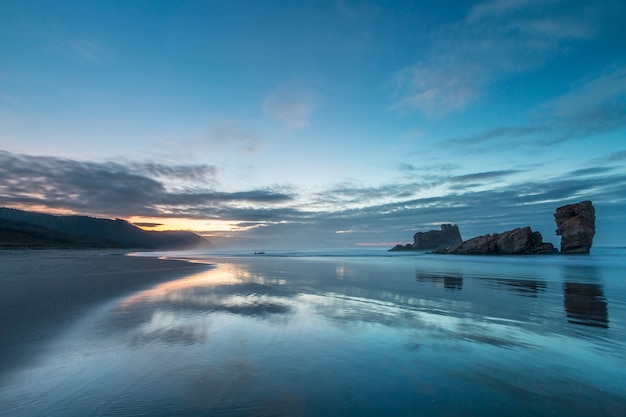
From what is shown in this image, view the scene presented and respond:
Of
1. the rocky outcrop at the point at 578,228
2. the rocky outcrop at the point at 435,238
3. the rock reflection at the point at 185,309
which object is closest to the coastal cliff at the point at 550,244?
the rocky outcrop at the point at 578,228

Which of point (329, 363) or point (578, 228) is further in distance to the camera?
point (578, 228)

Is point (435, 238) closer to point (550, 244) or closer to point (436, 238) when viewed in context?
point (436, 238)

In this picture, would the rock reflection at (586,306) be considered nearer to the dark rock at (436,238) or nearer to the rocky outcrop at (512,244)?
the rocky outcrop at (512,244)

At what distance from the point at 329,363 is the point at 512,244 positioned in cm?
6503

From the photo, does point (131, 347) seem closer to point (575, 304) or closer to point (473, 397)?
point (473, 397)

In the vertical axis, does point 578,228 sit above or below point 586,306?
above

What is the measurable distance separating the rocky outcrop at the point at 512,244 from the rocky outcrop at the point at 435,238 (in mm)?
44973

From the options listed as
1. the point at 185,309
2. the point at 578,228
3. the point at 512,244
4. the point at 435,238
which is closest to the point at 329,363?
the point at 185,309

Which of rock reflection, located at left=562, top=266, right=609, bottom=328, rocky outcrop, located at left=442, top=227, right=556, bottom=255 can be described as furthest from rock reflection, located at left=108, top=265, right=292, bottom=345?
rocky outcrop, located at left=442, top=227, right=556, bottom=255

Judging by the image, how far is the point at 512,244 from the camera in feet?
188

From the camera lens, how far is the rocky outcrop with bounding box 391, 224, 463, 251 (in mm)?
106812

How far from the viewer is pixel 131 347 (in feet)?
19.4

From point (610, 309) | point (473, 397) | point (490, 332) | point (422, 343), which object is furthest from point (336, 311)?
point (610, 309)

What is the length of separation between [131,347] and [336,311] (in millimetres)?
5700
